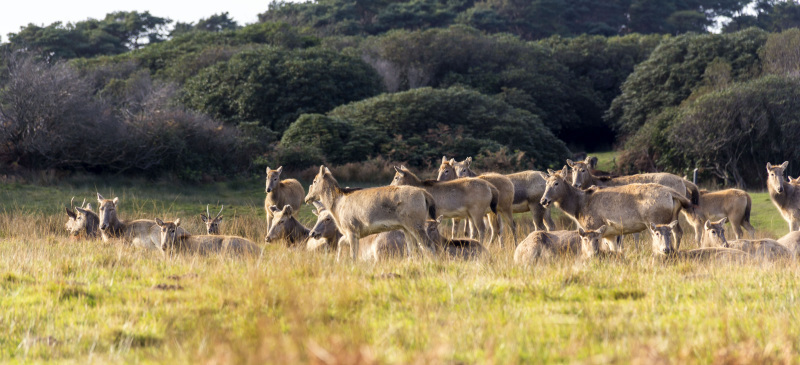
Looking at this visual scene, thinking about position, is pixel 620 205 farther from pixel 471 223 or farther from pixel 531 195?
pixel 531 195

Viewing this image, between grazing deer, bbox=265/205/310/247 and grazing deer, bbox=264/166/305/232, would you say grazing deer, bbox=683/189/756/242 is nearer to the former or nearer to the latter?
grazing deer, bbox=265/205/310/247

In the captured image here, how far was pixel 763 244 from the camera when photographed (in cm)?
1230

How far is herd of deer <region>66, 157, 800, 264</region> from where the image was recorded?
12189 millimetres

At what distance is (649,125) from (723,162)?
18.3ft

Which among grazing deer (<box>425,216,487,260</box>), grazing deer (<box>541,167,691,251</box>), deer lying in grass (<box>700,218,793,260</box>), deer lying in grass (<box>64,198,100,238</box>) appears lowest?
deer lying in grass (<box>64,198,100,238</box>)

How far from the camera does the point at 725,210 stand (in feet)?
59.1

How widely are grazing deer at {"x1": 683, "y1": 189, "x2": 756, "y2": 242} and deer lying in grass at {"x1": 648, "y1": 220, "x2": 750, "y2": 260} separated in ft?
21.1

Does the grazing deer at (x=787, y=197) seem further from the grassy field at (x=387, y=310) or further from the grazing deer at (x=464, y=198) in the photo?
the grassy field at (x=387, y=310)

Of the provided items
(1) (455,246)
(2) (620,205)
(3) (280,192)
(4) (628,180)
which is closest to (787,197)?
(4) (628,180)

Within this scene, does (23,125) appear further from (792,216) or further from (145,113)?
(792,216)

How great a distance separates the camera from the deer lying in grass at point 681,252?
1139 cm

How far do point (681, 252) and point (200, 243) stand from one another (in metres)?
7.16

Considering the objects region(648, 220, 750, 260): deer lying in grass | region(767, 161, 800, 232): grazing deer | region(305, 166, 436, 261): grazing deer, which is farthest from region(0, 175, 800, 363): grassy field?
region(767, 161, 800, 232): grazing deer

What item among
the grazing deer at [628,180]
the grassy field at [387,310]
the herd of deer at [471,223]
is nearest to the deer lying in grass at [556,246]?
the herd of deer at [471,223]
